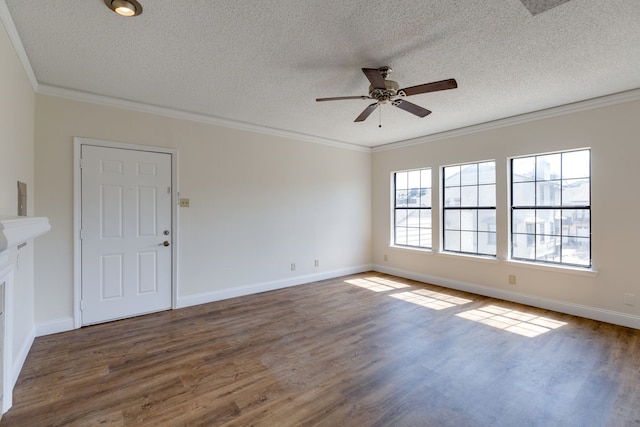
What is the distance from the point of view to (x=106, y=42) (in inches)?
94.5

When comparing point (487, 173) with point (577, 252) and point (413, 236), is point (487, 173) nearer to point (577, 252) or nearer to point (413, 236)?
point (577, 252)

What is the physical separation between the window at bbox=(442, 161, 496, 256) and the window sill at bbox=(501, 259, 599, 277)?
39 centimetres

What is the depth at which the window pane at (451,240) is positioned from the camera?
5094 mm

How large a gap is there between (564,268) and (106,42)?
5.45 metres

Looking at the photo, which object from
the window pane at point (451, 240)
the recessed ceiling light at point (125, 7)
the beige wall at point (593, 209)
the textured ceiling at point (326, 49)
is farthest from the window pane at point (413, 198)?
the recessed ceiling light at point (125, 7)

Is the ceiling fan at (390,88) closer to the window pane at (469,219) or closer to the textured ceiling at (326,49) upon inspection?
the textured ceiling at (326,49)

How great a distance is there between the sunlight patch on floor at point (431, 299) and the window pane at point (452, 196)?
1.53 metres

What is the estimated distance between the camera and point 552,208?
3992mm

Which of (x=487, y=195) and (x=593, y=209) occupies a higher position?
(x=487, y=195)

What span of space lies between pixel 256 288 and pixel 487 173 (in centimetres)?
Result: 404

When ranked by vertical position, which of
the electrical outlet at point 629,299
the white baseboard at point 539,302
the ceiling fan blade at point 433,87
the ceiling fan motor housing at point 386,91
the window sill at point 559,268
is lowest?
the white baseboard at point 539,302

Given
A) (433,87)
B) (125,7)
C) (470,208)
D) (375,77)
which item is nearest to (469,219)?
(470,208)

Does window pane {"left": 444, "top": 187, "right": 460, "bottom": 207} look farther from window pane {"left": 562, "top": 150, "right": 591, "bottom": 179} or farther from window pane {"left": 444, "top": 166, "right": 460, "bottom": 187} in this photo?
window pane {"left": 562, "top": 150, "right": 591, "bottom": 179}

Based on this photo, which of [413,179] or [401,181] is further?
[401,181]
